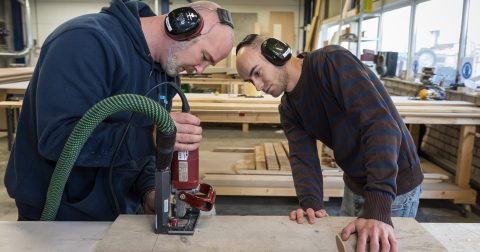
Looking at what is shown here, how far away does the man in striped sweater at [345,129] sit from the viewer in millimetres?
1163

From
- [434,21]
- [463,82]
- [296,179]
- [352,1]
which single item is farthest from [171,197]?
[352,1]

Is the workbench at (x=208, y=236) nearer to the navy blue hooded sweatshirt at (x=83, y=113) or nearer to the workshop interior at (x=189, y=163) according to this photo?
the workshop interior at (x=189, y=163)

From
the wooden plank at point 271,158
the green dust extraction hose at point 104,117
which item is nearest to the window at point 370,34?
the wooden plank at point 271,158

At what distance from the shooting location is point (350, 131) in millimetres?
1437

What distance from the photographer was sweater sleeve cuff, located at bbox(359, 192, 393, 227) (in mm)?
1072

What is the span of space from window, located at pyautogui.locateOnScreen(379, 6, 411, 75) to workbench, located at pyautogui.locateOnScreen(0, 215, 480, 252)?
4.99 meters

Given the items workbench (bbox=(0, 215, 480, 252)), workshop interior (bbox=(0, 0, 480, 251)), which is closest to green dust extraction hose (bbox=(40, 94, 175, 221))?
workshop interior (bbox=(0, 0, 480, 251))

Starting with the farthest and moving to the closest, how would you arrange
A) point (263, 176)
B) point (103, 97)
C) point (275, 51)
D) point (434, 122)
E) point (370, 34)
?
1. point (370, 34)
2. point (263, 176)
3. point (434, 122)
4. point (275, 51)
5. point (103, 97)

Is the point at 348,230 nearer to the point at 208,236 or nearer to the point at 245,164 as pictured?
the point at 208,236

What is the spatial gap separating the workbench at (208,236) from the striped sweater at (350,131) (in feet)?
0.39

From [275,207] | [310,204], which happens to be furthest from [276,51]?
[275,207]

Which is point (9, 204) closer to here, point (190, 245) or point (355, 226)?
point (190, 245)

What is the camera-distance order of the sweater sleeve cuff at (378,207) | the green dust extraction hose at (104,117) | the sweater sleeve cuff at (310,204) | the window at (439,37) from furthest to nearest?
the window at (439,37) < the sweater sleeve cuff at (310,204) < the sweater sleeve cuff at (378,207) < the green dust extraction hose at (104,117)

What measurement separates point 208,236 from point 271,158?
293 centimetres
